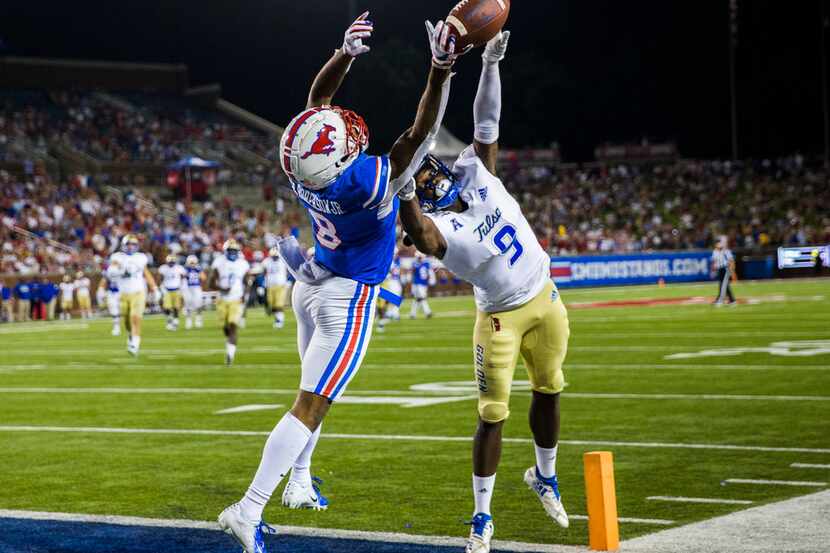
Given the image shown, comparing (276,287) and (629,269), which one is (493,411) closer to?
(276,287)

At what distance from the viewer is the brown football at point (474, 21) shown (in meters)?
5.33

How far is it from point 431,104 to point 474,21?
1.30ft

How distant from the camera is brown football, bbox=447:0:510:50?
5.33 metres

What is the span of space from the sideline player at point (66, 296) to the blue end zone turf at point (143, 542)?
27679mm

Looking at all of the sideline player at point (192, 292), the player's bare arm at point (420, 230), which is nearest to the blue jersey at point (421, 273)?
the sideline player at point (192, 292)

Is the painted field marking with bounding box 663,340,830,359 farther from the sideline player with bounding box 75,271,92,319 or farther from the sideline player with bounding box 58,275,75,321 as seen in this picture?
the sideline player with bounding box 58,275,75,321

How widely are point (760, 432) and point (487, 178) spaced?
4.13 meters

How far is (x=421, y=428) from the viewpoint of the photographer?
33.1 feet

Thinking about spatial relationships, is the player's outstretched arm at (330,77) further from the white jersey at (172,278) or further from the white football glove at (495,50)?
the white jersey at (172,278)

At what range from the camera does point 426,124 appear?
17.7 ft

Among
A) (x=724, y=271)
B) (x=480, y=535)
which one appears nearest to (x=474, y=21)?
(x=480, y=535)

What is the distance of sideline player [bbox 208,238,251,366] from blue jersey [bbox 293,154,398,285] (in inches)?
443

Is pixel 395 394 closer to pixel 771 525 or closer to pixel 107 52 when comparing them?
pixel 771 525

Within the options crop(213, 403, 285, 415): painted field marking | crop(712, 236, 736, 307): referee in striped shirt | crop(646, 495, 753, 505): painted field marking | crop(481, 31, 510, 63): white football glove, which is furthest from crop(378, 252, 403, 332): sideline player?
crop(481, 31, 510, 63): white football glove
